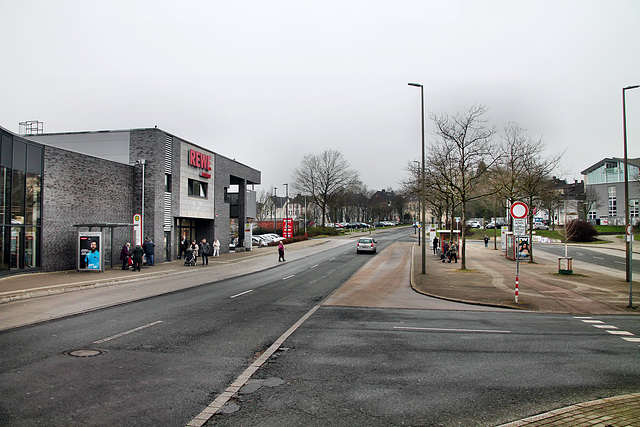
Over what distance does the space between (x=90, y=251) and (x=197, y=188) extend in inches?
565

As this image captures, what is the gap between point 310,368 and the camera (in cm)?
715

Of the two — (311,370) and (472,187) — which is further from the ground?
(472,187)

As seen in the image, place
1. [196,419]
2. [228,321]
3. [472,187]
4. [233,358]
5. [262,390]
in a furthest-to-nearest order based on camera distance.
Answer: [472,187] → [228,321] → [233,358] → [262,390] → [196,419]

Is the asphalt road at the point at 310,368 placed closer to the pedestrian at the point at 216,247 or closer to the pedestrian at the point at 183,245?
the pedestrian at the point at 183,245

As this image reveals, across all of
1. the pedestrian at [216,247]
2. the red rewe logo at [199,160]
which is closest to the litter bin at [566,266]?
A: the pedestrian at [216,247]

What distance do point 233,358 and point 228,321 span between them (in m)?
3.48

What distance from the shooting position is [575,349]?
8.61 metres

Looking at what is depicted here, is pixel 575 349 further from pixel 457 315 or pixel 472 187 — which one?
pixel 472 187

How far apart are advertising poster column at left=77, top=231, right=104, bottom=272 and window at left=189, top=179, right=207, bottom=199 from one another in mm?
12545

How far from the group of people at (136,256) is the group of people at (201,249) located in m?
2.33

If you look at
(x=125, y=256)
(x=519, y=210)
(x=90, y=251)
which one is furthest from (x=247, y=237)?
(x=519, y=210)

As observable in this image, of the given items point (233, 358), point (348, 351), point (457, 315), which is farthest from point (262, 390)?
point (457, 315)

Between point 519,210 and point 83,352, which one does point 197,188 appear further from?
point 83,352

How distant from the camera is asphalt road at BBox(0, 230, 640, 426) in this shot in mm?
5305
